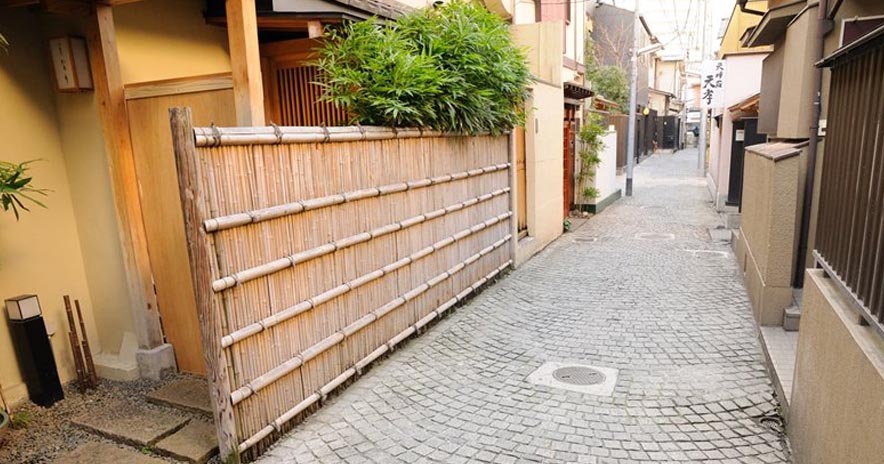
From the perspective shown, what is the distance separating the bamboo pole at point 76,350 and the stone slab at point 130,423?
0.49m

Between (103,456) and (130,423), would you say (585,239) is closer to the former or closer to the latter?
(130,423)

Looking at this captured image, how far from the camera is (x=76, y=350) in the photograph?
496 centimetres

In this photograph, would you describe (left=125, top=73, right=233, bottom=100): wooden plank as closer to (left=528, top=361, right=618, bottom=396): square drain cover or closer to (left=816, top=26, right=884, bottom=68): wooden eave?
(left=528, top=361, right=618, bottom=396): square drain cover

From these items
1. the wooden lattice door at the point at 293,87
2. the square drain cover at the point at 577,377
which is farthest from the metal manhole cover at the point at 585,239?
the wooden lattice door at the point at 293,87

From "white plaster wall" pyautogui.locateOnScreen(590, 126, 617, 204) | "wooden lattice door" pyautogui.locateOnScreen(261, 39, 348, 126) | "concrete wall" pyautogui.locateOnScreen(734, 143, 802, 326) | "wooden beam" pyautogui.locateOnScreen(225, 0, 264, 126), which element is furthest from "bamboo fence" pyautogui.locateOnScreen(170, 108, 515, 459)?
"white plaster wall" pyautogui.locateOnScreen(590, 126, 617, 204)

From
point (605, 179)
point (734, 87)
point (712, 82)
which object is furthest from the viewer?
point (712, 82)

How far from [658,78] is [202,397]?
50.1 meters

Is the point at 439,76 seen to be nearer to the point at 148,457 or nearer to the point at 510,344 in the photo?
the point at 510,344

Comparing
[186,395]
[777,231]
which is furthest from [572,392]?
[186,395]

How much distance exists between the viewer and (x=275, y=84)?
6.84 meters

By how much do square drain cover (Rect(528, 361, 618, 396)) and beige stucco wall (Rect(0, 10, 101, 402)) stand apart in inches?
181

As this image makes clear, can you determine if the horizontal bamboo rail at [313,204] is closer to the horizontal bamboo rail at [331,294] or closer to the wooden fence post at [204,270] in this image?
the wooden fence post at [204,270]

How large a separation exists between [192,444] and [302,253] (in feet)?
5.44

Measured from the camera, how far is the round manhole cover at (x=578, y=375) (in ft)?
16.1
